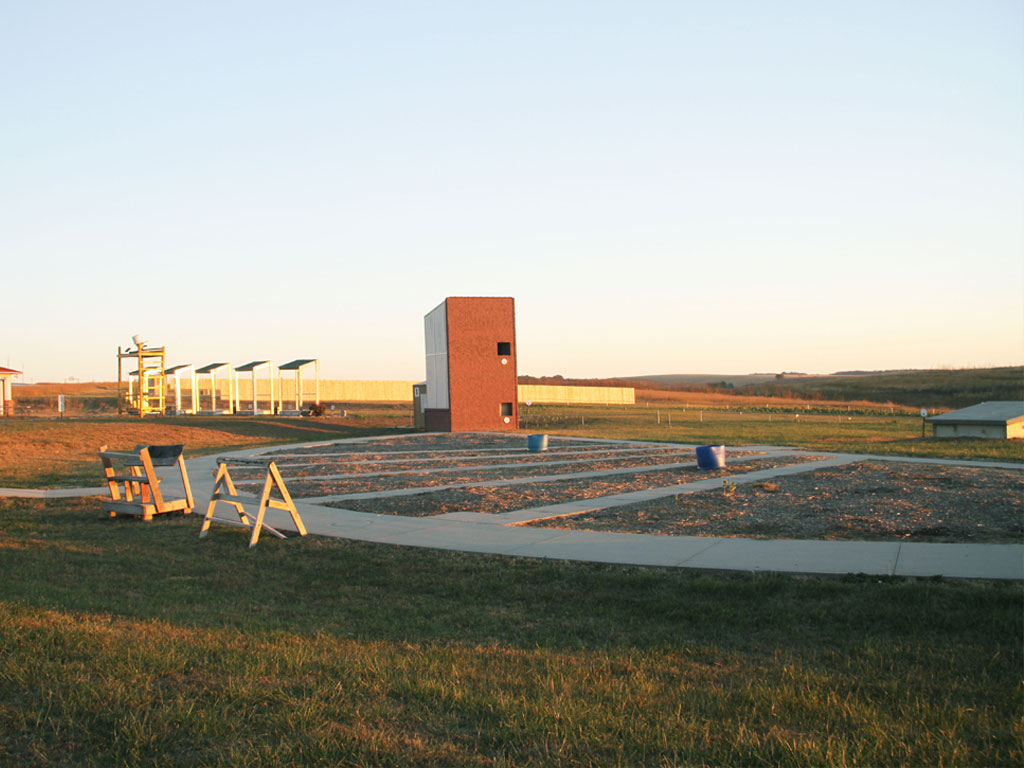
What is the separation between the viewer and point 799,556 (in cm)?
827

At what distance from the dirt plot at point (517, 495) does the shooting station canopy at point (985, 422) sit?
48.6 ft

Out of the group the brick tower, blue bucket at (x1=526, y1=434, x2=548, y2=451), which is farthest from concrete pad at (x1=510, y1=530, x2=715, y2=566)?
the brick tower

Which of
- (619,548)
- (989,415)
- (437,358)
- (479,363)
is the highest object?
(437,358)

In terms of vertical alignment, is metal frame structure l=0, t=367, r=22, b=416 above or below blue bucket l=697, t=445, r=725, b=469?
above

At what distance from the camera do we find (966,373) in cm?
9356

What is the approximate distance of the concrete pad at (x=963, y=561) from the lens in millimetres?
7293

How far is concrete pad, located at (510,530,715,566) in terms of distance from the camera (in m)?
8.44

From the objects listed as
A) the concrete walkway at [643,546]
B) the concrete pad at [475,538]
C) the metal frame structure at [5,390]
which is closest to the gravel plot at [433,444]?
the concrete walkway at [643,546]

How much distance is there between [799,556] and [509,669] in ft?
13.7

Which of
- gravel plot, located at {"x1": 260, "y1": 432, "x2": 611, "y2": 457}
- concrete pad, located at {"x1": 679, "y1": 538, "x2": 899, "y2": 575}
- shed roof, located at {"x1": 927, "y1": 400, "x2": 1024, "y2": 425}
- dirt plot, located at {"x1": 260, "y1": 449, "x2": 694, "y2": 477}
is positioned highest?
shed roof, located at {"x1": 927, "y1": 400, "x2": 1024, "y2": 425}

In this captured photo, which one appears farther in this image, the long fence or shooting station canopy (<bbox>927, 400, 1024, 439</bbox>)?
the long fence

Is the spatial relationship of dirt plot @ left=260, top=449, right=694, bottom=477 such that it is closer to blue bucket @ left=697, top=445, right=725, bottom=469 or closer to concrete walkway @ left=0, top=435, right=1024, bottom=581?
A: blue bucket @ left=697, top=445, right=725, bottom=469

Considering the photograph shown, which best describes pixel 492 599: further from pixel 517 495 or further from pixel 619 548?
pixel 517 495

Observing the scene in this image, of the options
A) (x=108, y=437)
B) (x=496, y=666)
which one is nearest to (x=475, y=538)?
(x=496, y=666)
